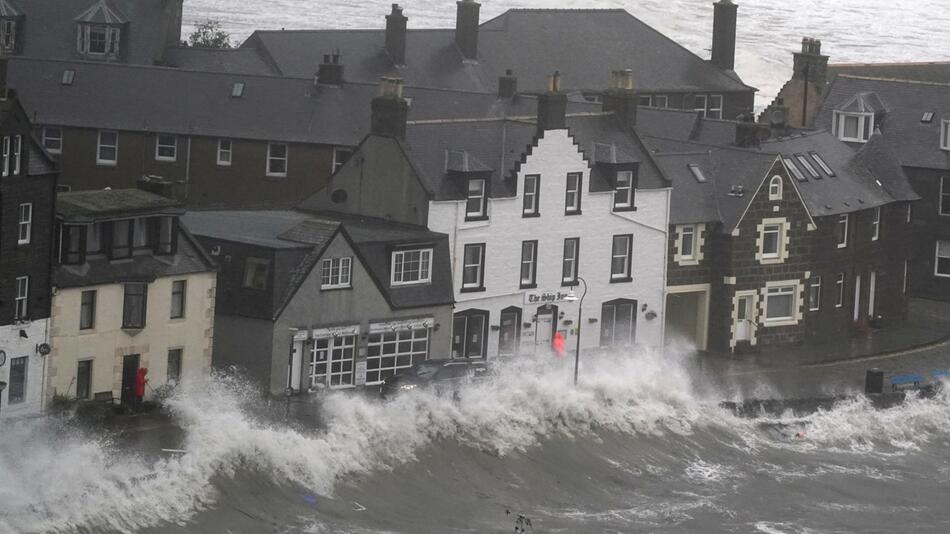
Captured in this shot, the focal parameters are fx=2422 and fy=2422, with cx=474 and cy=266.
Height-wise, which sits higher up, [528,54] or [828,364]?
[528,54]

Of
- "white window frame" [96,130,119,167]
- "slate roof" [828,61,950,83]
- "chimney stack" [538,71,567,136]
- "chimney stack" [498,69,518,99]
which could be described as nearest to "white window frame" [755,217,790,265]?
"chimney stack" [538,71,567,136]

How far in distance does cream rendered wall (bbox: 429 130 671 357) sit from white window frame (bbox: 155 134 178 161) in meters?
18.3

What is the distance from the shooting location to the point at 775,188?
8381cm

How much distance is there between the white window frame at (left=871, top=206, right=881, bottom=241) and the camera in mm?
89250

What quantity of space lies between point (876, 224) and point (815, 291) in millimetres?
4619

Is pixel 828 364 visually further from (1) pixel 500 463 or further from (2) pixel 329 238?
(2) pixel 329 238

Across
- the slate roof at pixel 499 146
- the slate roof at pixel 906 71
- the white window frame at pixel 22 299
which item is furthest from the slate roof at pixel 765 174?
the white window frame at pixel 22 299

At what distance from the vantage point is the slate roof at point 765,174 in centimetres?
8319

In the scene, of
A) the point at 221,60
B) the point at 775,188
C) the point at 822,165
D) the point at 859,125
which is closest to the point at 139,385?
the point at 775,188

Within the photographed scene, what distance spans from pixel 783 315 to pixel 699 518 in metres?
20.8

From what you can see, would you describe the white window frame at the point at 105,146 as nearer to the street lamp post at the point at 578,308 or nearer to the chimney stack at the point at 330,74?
the chimney stack at the point at 330,74

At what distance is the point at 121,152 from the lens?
90.5m

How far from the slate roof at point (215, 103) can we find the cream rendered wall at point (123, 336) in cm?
2228

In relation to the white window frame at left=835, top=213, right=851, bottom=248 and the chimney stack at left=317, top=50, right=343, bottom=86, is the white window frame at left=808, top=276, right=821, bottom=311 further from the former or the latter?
the chimney stack at left=317, top=50, right=343, bottom=86
